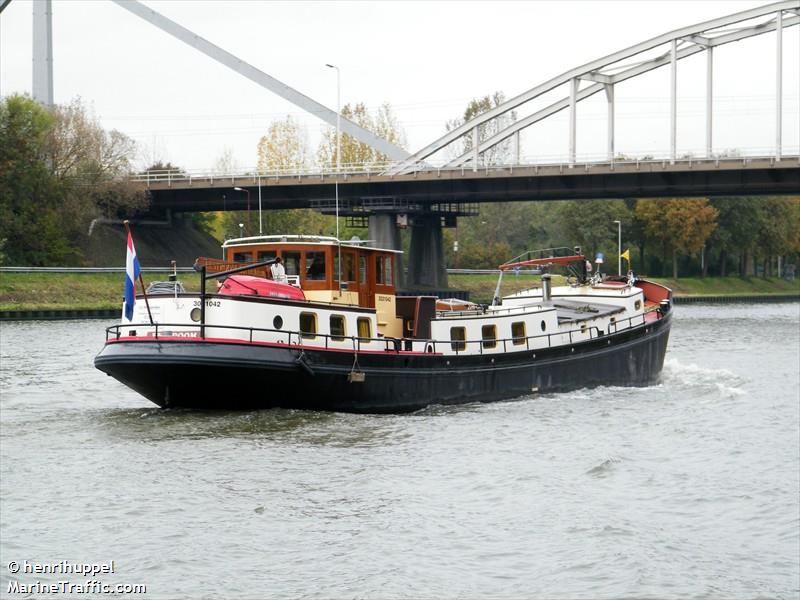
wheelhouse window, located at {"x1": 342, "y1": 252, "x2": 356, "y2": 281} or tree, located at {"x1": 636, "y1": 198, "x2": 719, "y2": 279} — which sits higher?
tree, located at {"x1": 636, "y1": 198, "x2": 719, "y2": 279}

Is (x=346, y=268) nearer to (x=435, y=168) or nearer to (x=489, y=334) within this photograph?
(x=489, y=334)

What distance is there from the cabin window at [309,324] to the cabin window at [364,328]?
1444 mm

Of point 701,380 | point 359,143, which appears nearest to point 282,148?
point 359,143

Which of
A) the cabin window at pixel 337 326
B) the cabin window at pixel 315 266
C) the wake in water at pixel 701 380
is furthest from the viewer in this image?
the wake in water at pixel 701 380

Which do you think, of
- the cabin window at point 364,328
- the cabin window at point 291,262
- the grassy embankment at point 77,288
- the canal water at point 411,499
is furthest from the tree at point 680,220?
the cabin window at point 291,262

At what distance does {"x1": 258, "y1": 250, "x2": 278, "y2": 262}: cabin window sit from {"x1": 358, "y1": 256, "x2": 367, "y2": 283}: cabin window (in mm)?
2260

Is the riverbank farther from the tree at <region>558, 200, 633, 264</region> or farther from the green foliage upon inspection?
the tree at <region>558, 200, 633, 264</region>

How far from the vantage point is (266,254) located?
29.2 m

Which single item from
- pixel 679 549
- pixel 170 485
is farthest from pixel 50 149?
pixel 679 549

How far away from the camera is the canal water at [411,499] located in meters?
15.7

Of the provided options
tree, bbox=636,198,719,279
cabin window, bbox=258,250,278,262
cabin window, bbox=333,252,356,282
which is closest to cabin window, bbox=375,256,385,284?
cabin window, bbox=333,252,356,282

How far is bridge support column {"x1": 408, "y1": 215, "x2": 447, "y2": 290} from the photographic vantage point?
3430 inches

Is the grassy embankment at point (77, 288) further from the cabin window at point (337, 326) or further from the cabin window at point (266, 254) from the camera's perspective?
the cabin window at point (337, 326)

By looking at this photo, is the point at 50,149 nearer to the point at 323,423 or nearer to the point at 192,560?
→ the point at 323,423
